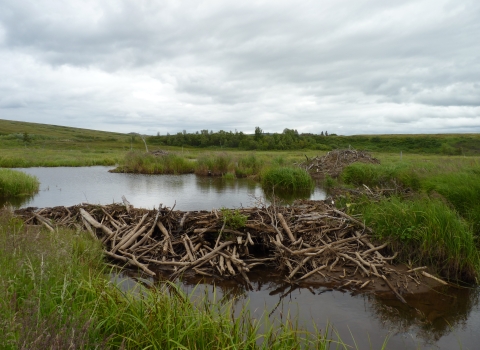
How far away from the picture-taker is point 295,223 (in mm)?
8078

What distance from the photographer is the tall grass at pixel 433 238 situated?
6.73 meters

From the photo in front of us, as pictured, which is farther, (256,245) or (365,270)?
(256,245)

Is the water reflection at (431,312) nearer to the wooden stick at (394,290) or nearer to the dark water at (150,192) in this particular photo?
the wooden stick at (394,290)

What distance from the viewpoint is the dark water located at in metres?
14.8

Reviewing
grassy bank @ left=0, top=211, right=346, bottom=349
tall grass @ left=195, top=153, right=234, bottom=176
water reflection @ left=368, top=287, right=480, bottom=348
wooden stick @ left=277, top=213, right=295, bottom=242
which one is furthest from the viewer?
tall grass @ left=195, top=153, right=234, bottom=176

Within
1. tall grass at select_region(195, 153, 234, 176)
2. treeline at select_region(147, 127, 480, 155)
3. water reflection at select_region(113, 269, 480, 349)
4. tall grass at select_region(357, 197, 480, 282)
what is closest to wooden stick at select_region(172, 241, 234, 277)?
water reflection at select_region(113, 269, 480, 349)

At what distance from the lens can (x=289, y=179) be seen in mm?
18875

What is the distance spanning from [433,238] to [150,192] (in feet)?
44.5

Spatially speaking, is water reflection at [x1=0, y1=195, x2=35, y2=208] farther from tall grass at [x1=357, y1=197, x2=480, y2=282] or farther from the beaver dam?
tall grass at [x1=357, y1=197, x2=480, y2=282]

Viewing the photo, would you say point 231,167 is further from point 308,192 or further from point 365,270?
point 365,270

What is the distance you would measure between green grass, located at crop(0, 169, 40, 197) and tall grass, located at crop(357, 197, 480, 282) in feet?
50.6

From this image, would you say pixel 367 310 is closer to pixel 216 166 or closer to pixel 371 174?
pixel 371 174

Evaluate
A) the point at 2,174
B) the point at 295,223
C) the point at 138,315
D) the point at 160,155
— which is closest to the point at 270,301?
the point at 295,223

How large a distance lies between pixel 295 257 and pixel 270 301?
1264 mm
